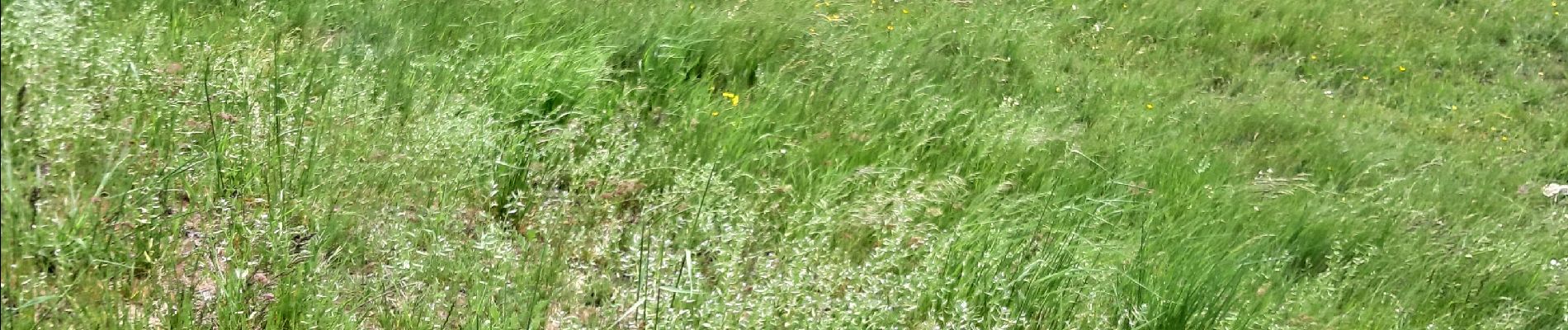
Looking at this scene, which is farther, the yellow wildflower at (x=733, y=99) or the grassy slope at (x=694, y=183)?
the yellow wildflower at (x=733, y=99)

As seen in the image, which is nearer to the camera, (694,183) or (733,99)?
(694,183)

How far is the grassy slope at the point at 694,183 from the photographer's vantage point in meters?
2.06

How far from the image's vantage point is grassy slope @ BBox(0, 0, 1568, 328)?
206 cm

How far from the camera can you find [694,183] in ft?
9.07

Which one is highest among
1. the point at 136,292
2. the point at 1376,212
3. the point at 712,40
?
the point at 136,292

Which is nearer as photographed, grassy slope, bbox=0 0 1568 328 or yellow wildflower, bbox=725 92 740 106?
grassy slope, bbox=0 0 1568 328

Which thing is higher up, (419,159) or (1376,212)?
(419,159)

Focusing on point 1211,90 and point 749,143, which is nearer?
point 749,143

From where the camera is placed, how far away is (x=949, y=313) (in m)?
2.45

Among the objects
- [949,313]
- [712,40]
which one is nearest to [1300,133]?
[712,40]

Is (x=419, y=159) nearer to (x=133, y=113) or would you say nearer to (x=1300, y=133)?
(x=133, y=113)

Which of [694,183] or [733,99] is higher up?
[694,183]

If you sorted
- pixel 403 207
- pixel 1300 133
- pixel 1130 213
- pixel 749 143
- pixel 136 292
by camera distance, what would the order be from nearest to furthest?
pixel 136 292 → pixel 403 207 → pixel 749 143 → pixel 1130 213 → pixel 1300 133

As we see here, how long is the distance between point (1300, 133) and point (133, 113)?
17.3 ft
